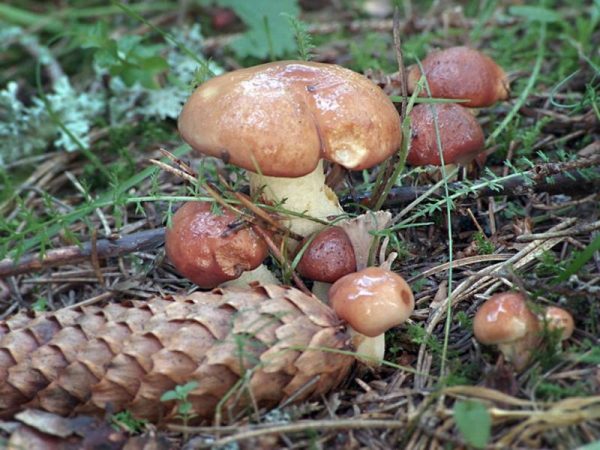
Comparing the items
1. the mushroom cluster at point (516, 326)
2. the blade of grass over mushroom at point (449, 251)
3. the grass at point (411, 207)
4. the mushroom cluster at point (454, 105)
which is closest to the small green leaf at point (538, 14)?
the grass at point (411, 207)

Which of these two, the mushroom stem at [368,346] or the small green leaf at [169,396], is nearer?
the small green leaf at [169,396]

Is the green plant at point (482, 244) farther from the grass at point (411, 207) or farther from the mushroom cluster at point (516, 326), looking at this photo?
the mushroom cluster at point (516, 326)

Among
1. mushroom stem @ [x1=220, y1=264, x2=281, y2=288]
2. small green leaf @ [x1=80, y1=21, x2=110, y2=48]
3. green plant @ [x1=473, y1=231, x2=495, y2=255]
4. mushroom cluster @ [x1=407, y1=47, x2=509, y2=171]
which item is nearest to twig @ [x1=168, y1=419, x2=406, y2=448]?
mushroom stem @ [x1=220, y1=264, x2=281, y2=288]

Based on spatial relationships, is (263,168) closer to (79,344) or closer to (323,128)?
(323,128)

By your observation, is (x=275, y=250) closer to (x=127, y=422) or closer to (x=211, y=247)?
(x=211, y=247)

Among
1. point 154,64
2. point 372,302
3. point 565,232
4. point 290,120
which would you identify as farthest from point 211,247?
point 154,64

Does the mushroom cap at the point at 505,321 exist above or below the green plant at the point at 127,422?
above

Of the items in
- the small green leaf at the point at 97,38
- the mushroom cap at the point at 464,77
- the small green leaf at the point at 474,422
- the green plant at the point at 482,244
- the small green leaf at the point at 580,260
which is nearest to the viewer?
the small green leaf at the point at 474,422
